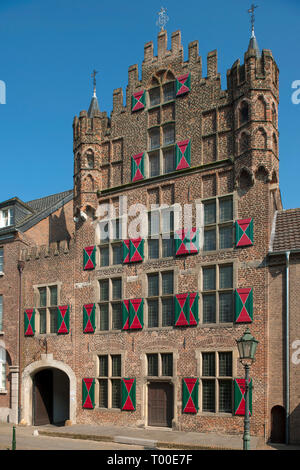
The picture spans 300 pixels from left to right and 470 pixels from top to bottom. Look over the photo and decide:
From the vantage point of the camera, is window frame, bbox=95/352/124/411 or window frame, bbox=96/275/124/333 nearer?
window frame, bbox=95/352/124/411

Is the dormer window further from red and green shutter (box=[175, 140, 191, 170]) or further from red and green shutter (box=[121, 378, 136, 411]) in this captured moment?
red and green shutter (box=[121, 378, 136, 411])

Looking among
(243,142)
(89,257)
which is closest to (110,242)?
(89,257)

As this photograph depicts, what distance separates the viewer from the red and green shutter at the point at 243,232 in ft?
71.4

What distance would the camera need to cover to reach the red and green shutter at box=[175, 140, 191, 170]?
79.2 ft

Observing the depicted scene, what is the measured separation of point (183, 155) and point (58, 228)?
10921 millimetres

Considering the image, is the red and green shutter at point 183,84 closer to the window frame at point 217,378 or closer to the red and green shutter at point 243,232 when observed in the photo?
the red and green shutter at point 243,232

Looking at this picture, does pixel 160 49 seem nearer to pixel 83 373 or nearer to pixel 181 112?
pixel 181 112

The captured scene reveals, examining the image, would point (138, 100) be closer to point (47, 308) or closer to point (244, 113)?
point (244, 113)

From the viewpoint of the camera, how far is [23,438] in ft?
73.9

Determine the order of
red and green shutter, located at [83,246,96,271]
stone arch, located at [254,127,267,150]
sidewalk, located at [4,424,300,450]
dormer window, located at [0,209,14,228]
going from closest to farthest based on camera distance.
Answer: sidewalk, located at [4,424,300,450]
stone arch, located at [254,127,267,150]
red and green shutter, located at [83,246,96,271]
dormer window, located at [0,209,14,228]

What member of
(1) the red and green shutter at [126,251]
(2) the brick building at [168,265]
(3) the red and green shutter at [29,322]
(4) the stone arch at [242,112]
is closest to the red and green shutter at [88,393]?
(2) the brick building at [168,265]

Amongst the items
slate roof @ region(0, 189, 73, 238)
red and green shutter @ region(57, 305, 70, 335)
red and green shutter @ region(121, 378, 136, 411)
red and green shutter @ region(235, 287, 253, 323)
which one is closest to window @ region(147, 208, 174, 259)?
red and green shutter @ region(235, 287, 253, 323)

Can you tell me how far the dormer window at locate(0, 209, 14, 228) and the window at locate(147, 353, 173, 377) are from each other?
41.2ft
